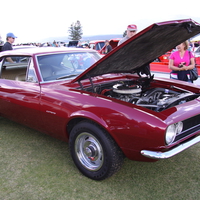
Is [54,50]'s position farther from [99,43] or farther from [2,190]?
[99,43]

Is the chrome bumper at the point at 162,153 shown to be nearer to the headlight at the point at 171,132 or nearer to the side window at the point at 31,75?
the headlight at the point at 171,132

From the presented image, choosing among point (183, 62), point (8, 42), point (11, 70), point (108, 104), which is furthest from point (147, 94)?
point (8, 42)

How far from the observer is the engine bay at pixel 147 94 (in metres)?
2.65

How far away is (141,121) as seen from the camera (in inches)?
81.4

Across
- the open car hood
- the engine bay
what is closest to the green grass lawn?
the engine bay

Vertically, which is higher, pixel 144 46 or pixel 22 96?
pixel 144 46

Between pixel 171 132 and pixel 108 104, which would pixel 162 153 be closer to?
pixel 171 132

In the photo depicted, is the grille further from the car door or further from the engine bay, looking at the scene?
the car door

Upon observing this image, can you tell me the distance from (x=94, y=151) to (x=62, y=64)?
1.51 meters

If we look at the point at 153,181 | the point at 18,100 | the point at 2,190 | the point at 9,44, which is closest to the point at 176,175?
the point at 153,181

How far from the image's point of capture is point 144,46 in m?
2.70

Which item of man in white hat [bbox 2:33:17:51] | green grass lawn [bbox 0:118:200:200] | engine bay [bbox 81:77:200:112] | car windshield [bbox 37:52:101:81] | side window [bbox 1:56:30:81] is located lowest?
green grass lawn [bbox 0:118:200:200]

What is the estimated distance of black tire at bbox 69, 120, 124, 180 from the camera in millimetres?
2275

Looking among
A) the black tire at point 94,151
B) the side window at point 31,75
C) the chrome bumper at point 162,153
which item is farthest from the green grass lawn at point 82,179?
the side window at point 31,75
